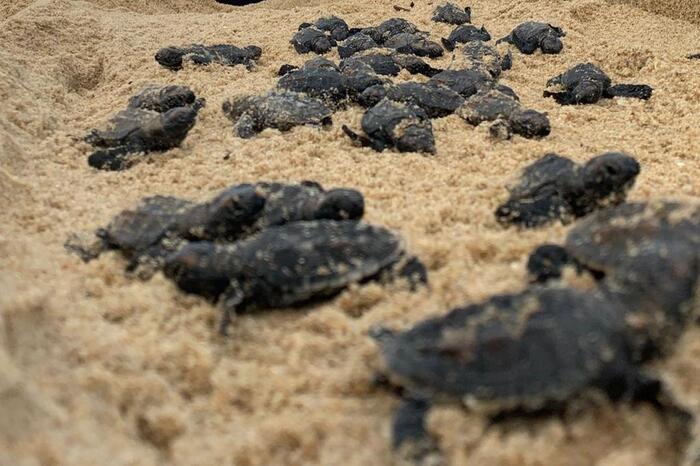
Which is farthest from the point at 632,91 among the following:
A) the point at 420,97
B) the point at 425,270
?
the point at 425,270

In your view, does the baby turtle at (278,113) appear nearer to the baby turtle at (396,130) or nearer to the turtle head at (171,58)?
the baby turtle at (396,130)

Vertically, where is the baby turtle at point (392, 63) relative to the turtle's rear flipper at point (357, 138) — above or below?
below

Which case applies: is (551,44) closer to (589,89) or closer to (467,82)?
(589,89)

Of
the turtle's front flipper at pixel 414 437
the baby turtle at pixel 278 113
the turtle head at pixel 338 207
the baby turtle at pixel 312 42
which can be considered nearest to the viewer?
the turtle's front flipper at pixel 414 437

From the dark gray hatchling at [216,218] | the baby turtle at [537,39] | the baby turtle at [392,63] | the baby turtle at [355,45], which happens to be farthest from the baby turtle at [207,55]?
the dark gray hatchling at [216,218]

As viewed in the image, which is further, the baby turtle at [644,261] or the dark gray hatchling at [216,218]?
the dark gray hatchling at [216,218]

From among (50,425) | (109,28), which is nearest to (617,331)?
(50,425)
